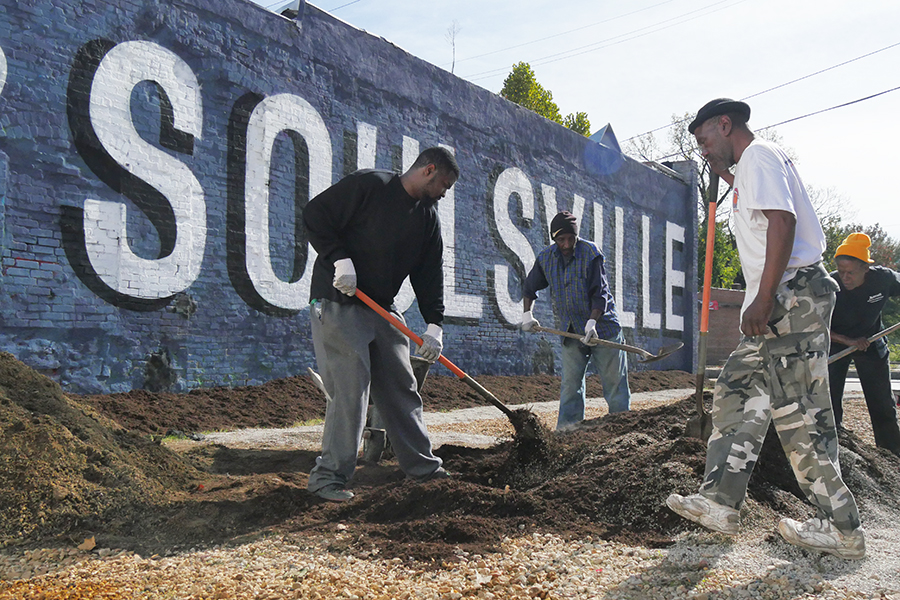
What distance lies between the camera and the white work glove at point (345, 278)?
385 cm

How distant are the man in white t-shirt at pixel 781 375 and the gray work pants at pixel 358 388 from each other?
64.2 inches

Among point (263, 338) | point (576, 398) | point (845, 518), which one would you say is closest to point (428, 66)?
point (263, 338)

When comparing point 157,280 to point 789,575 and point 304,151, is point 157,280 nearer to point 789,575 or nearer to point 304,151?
point 304,151

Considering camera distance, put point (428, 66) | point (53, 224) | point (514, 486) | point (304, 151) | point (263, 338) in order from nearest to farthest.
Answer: point (514, 486)
point (53, 224)
point (263, 338)
point (304, 151)
point (428, 66)

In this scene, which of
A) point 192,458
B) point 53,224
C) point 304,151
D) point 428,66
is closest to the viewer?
point 192,458

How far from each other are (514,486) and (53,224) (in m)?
5.48

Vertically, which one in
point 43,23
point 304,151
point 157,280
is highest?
point 43,23

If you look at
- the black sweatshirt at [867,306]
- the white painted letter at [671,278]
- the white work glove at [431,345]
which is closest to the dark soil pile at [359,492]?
the white work glove at [431,345]

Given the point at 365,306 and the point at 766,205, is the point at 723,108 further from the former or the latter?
the point at 365,306

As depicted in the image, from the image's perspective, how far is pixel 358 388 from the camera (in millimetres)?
3895

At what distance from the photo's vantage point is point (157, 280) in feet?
26.0

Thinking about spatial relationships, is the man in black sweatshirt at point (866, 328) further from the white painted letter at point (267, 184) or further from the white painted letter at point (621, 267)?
the white painted letter at point (621, 267)

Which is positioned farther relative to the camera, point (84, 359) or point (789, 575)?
point (84, 359)

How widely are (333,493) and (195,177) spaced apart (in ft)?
18.8
